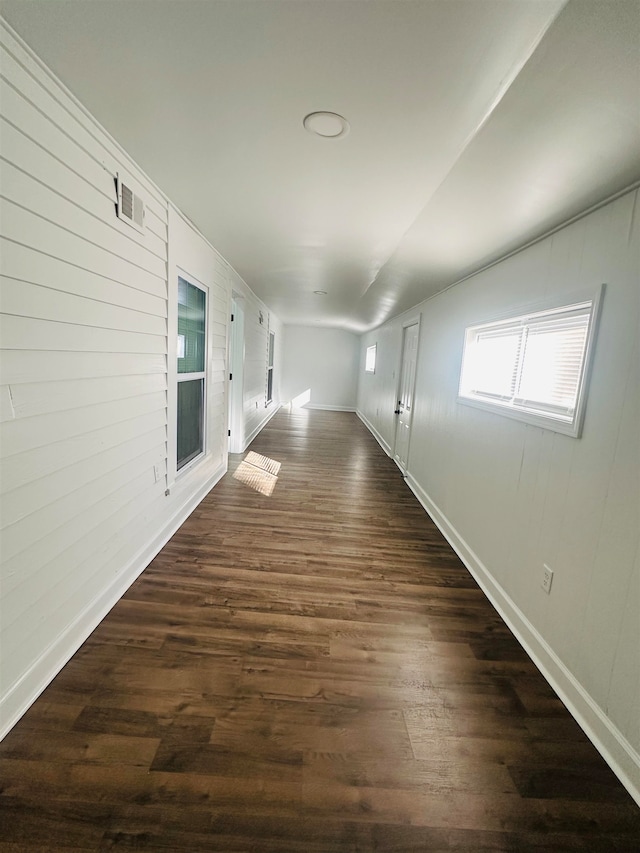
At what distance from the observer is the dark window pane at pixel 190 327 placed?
112 inches

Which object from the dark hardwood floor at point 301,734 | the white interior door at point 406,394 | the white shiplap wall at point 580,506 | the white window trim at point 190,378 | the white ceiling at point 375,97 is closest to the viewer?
the white ceiling at point 375,97

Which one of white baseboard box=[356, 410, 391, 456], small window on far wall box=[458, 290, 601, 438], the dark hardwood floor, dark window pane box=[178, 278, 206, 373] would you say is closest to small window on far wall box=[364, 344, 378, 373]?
white baseboard box=[356, 410, 391, 456]

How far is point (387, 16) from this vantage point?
3.28ft

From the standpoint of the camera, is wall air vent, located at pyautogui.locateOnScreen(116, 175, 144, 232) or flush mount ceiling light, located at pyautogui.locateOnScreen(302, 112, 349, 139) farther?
wall air vent, located at pyautogui.locateOnScreen(116, 175, 144, 232)

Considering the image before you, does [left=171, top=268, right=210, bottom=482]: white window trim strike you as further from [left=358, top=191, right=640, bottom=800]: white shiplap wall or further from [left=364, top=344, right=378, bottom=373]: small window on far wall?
[left=364, top=344, right=378, bottom=373]: small window on far wall

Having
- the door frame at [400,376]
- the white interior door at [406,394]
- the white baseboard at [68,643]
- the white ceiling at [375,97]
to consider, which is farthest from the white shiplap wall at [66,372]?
the white interior door at [406,394]

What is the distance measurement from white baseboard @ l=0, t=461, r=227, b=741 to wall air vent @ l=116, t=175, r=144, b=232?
6.45 ft

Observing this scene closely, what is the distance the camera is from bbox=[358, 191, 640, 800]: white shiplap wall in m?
1.39

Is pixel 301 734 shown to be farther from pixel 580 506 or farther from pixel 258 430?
pixel 258 430

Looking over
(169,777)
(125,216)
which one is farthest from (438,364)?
(169,777)

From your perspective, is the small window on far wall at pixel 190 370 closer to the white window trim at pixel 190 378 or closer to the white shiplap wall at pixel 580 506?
the white window trim at pixel 190 378

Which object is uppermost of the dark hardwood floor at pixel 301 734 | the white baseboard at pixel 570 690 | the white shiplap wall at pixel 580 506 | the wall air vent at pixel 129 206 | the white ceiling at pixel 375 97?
the white ceiling at pixel 375 97

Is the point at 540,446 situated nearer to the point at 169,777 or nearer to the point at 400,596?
the point at 400,596

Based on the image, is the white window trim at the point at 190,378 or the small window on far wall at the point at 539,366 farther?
the white window trim at the point at 190,378
